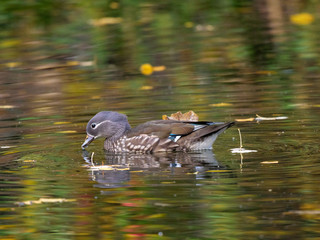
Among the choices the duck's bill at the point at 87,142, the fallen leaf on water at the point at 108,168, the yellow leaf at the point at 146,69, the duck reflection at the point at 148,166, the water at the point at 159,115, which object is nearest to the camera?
the water at the point at 159,115

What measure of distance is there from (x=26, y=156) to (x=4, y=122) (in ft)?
7.34

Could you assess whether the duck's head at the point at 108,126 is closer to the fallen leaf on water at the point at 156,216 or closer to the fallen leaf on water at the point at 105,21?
the fallen leaf on water at the point at 156,216

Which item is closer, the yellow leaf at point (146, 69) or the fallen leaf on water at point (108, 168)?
the fallen leaf on water at point (108, 168)

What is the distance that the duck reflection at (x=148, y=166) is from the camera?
26.8 feet

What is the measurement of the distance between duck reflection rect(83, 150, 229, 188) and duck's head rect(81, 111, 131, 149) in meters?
0.39

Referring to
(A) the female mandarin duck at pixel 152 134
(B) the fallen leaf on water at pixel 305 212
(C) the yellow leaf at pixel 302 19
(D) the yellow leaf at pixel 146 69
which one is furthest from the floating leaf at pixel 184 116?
(C) the yellow leaf at pixel 302 19

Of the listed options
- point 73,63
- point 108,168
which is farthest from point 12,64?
point 108,168

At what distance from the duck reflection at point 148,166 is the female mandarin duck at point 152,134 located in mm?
114

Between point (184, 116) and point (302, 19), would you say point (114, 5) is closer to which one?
point (302, 19)

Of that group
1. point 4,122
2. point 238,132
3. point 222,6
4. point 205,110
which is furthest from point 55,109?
point 222,6

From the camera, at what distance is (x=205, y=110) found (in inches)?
444

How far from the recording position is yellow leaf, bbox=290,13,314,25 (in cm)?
1897

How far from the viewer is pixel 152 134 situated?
972 centimetres

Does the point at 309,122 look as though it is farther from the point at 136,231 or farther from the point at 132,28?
the point at 132,28
